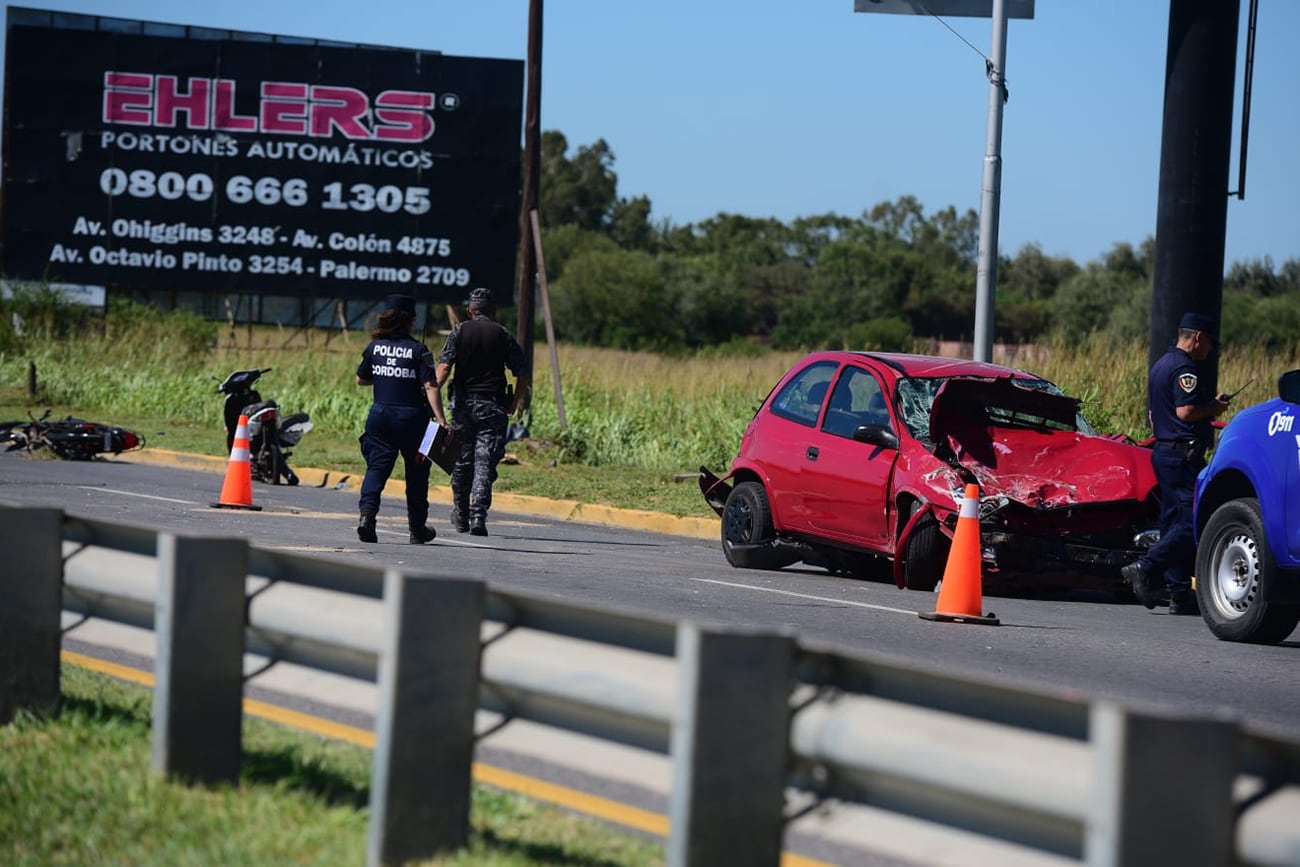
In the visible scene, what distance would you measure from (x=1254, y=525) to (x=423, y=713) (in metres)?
6.90

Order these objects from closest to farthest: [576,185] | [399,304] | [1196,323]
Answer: [1196,323] → [399,304] → [576,185]

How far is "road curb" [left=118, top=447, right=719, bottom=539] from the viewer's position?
1703 centimetres

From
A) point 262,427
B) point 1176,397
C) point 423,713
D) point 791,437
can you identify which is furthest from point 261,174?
point 423,713

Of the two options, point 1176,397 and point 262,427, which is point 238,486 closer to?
point 262,427

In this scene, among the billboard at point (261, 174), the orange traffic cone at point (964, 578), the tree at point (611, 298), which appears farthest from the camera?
the tree at point (611, 298)

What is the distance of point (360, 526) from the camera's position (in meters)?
13.1

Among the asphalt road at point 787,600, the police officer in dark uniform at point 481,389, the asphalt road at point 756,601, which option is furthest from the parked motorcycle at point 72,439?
the police officer in dark uniform at point 481,389

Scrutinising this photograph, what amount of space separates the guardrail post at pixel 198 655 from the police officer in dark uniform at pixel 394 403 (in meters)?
7.73

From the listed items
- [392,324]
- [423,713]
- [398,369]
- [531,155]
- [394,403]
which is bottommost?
[423,713]

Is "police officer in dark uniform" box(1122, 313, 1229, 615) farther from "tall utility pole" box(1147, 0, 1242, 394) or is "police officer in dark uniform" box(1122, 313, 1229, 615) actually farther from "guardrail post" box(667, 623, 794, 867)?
"guardrail post" box(667, 623, 794, 867)

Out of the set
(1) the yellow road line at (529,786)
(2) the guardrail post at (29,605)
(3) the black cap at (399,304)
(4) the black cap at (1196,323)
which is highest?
(4) the black cap at (1196,323)

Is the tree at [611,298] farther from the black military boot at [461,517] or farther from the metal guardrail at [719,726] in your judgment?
the metal guardrail at [719,726]

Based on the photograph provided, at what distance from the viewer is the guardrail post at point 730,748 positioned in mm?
3818

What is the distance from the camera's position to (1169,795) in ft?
10.1
